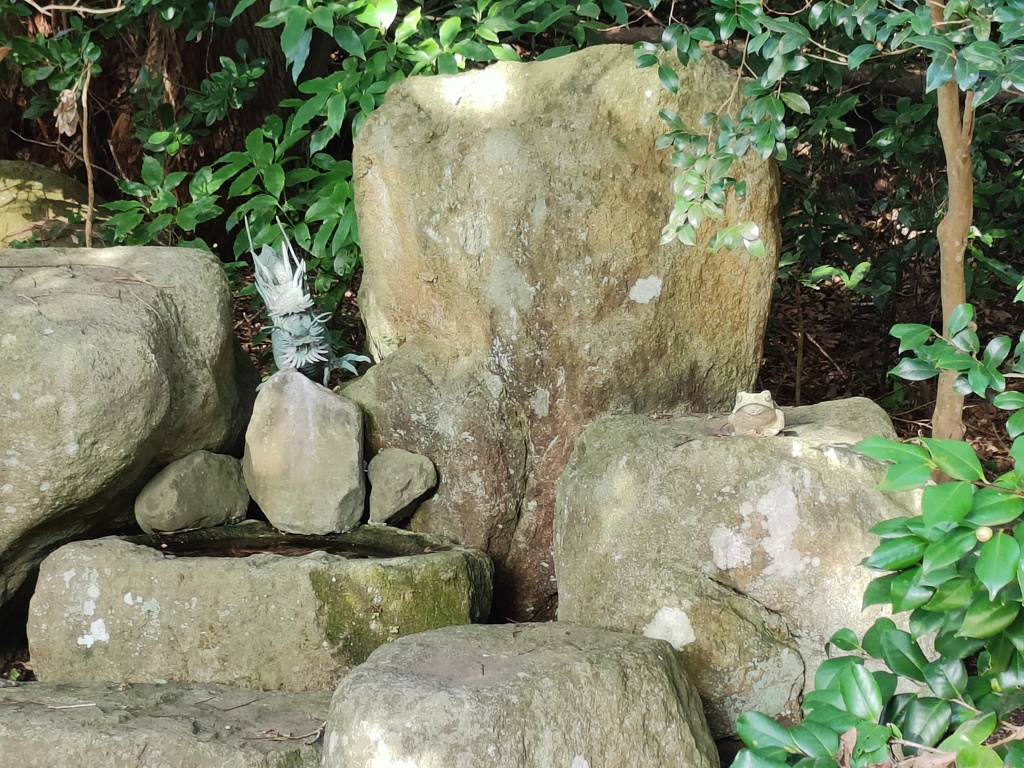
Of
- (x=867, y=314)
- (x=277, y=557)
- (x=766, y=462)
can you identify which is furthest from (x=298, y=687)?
(x=867, y=314)

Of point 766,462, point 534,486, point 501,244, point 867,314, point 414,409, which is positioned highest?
point 501,244

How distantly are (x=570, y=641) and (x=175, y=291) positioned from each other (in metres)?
1.70

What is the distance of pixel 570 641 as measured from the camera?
2498 millimetres

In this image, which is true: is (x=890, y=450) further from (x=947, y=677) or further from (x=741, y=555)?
(x=741, y=555)

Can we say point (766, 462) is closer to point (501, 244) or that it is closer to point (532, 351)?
point (532, 351)

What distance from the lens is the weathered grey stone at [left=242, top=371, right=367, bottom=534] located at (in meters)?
3.20

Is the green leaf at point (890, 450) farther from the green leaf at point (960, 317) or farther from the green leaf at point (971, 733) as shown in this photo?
the green leaf at point (960, 317)

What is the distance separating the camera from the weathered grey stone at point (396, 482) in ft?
10.7

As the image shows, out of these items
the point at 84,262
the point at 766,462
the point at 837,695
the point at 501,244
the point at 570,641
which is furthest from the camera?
the point at 84,262

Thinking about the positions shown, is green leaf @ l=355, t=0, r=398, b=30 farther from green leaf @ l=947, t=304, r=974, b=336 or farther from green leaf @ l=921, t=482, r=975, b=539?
green leaf @ l=921, t=482, r=975, b=539

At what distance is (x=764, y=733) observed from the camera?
130 centimetres

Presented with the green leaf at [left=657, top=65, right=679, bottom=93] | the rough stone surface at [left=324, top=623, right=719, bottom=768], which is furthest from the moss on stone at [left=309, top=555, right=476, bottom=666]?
the green leaf at [left=657, top=65, right=679, bottom=93]

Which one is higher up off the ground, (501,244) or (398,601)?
(501,244)

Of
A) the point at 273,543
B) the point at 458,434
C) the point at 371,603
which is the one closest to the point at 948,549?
the point at 371,603
